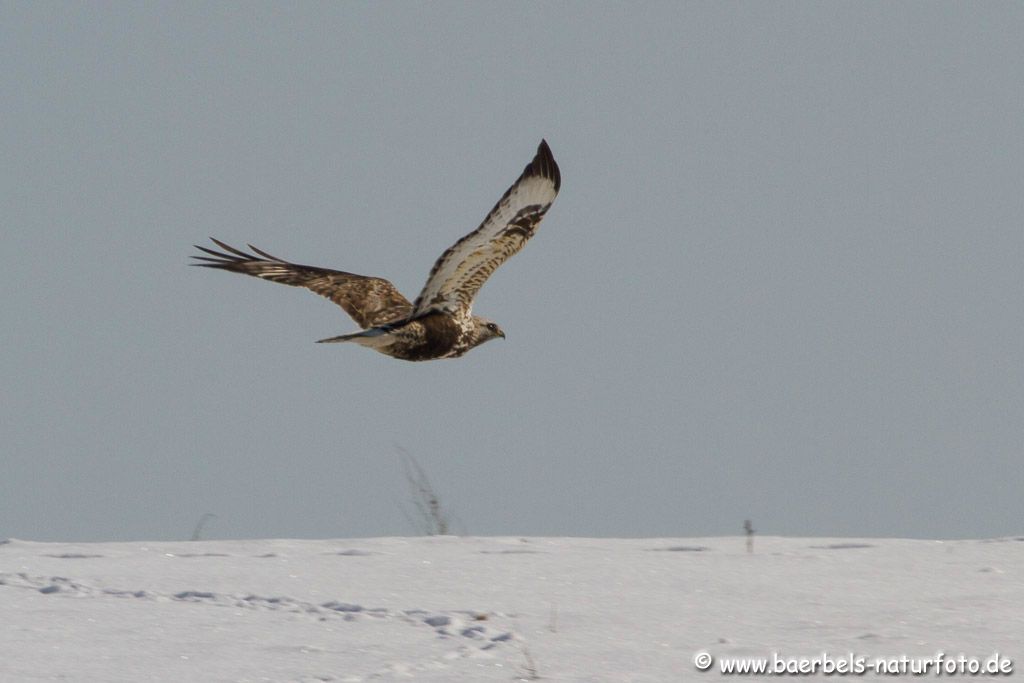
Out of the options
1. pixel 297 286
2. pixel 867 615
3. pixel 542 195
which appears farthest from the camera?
pixel 297 286

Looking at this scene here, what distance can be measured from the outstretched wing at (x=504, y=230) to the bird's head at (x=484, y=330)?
876mm

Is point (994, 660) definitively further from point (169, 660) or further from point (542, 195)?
point (542, 195)

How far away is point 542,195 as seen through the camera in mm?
9492

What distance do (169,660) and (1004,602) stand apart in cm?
357

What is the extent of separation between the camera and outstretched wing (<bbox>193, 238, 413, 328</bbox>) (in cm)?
1012

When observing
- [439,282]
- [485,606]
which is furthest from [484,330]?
[485,606]

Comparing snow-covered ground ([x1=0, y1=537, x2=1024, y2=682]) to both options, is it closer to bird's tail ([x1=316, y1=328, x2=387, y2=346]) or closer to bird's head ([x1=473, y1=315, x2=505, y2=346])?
bird's tail ([x1=316, y1=328, x2=387, y2=346])

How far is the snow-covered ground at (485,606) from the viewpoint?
18.0 ft

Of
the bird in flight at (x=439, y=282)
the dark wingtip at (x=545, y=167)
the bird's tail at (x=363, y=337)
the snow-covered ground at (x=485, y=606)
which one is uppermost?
the dark wingtip at (x=545, y=167)

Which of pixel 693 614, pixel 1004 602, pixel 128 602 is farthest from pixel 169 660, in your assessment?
pixel 1004 602

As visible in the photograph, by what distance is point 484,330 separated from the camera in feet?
35.4

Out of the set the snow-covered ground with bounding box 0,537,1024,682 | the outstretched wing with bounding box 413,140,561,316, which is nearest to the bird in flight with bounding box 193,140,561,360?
the outstretched wing with bounding box 413,140,561,316

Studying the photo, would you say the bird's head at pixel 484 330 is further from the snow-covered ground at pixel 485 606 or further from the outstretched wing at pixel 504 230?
the snow-covered ground at pixel 485 606

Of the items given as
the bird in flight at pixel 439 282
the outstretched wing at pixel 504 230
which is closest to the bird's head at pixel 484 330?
the bird in flight at pixel 439 282
